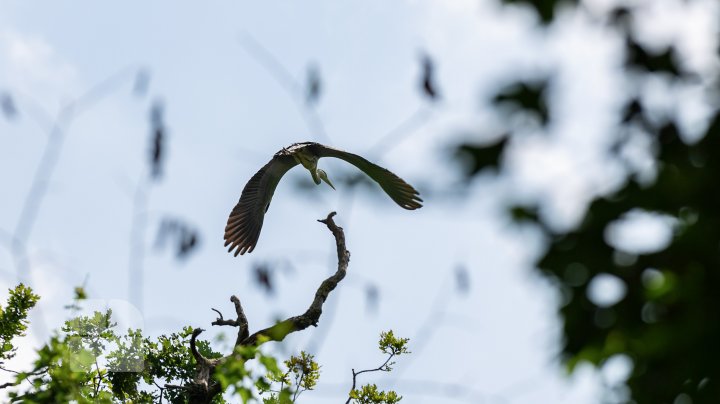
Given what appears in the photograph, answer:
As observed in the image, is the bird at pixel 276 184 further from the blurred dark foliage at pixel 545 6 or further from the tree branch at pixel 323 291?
the blurred dark foliage at pixel 545 6

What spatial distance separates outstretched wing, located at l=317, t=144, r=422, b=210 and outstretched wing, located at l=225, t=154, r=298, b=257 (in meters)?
1.02

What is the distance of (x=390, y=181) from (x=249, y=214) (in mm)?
1603

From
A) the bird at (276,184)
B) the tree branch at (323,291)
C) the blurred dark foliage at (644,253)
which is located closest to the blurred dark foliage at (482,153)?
the blurred dark foliage at (644,253)

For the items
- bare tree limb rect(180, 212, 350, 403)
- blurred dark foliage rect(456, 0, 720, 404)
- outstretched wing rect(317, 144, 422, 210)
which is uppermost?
outstretched wing rect(317, 144, 422, 210)

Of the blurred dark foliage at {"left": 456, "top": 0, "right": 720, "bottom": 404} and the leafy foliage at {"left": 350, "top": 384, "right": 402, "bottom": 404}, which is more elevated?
the leafy foliage at {"left": 350, "top": 384, "right": 402, "bottom": 404}

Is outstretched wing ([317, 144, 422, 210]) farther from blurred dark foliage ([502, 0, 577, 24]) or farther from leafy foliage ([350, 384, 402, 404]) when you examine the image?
blurred dark foliage ([502, 0, 577, 24])

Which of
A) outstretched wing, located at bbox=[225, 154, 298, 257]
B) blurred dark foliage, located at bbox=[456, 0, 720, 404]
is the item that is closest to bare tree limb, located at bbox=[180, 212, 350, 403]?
outstretched wing, located at bbox=[225, 154, 298, 257]

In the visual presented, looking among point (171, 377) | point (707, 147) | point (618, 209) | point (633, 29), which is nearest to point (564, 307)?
point (618, 209)

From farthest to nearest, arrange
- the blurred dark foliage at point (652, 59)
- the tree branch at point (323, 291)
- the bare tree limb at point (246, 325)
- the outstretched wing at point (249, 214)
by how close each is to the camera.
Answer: the outstretched wing at point (249, 214), the tree branch at point (323, 291), the bare tree limb at point (246, 325), the blurred dark foliage at point (652, 59)

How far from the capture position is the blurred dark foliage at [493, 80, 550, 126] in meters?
2.21

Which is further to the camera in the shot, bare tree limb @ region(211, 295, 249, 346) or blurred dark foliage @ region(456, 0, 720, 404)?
bare tree limb @ region(211, 295, 249, 346)

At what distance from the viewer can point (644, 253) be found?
238 cm

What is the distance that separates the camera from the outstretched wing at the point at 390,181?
752 centimetres

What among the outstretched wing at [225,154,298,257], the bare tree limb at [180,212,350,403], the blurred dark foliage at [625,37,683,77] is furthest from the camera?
the outstretched wing at [225,154,298,257]
